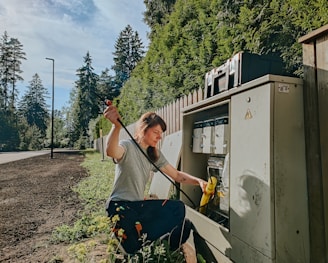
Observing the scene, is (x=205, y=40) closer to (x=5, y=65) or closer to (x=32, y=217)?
(x=32, y=217)

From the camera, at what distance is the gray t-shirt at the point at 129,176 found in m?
2.15

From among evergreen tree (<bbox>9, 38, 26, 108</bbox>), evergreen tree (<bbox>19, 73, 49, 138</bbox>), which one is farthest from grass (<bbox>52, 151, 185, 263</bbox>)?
evergreen tree (<bbox>19, 73, 49, 138</bbox>)

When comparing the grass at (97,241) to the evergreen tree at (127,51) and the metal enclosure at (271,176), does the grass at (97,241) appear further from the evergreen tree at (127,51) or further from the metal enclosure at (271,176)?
the evergreen tree at (127,51)

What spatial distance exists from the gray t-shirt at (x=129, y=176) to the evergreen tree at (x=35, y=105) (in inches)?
2034

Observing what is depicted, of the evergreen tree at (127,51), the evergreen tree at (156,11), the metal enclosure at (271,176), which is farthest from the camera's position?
the evergreen tree at (127,51)

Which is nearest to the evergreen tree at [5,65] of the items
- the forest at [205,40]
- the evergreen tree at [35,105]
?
the evergreen tree at [35,105]

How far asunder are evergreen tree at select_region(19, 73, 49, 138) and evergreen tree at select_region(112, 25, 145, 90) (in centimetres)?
2055

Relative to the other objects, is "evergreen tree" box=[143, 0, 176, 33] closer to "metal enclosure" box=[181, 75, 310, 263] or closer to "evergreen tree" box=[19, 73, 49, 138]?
"metal enclosure" box=[181, 75, 310, 263]

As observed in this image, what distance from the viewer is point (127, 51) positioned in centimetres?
4025

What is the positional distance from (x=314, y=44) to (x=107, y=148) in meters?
1.44

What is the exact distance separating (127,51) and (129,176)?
4011 cm

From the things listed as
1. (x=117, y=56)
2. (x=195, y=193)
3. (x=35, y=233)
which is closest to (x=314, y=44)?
(x=195, y=193)

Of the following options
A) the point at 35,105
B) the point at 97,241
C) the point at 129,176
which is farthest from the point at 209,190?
the point at 35,105

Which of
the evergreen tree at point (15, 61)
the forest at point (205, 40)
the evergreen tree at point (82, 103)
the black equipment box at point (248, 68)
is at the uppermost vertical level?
the evergreen tree at point (15, 61)
